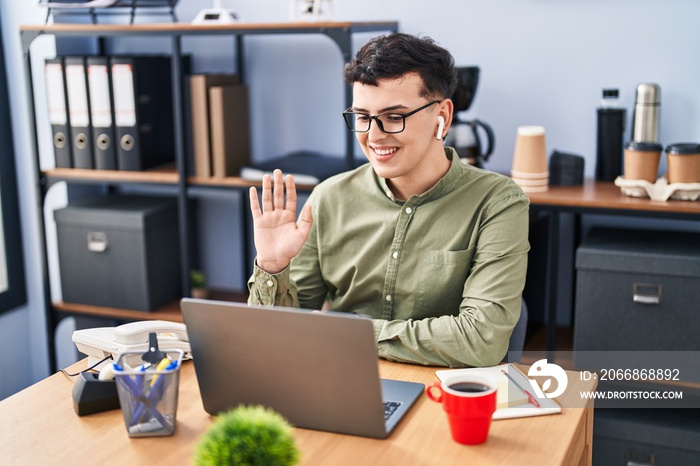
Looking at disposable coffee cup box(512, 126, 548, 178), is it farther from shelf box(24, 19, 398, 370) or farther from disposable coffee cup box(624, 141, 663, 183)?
shelf box(24, 19, 398, 370)

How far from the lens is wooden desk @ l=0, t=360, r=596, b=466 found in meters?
1.21

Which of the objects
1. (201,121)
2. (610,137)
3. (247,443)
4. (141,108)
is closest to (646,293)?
(610,137)

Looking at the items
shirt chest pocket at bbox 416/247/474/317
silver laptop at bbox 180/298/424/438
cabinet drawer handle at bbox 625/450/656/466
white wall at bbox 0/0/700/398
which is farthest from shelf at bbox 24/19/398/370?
silver laptop at bbox 180/298/424/438

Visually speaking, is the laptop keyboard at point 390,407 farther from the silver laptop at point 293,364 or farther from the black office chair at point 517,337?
the black office chair at point 517,337

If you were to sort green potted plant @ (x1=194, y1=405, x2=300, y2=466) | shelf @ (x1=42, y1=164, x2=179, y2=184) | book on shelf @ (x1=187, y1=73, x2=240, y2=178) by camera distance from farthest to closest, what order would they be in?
shelf @ (x1=42, y1=164, x2=179, y2=184), book on shelf @ (x1=187, y1=73, x2=240, y2=178), green potted plant @ (x1=194, y1=405, x2=300, y2=466)

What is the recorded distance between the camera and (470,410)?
3.99ft

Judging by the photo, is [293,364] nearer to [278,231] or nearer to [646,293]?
[278,231]

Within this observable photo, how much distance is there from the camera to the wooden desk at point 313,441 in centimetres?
121

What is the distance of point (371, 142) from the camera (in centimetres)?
175

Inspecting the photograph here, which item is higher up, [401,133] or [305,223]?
[401,133]

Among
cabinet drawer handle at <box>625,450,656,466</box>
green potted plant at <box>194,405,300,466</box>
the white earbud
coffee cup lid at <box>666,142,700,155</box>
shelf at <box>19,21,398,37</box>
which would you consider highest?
shelf at <box>19,21,398,37</box>

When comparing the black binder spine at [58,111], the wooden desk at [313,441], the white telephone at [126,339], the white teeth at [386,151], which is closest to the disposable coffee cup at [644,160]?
the white teeth at [386,151]

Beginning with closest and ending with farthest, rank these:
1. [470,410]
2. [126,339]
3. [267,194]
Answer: [470,410], [126,339], [267,194]

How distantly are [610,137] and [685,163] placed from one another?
0.28m
